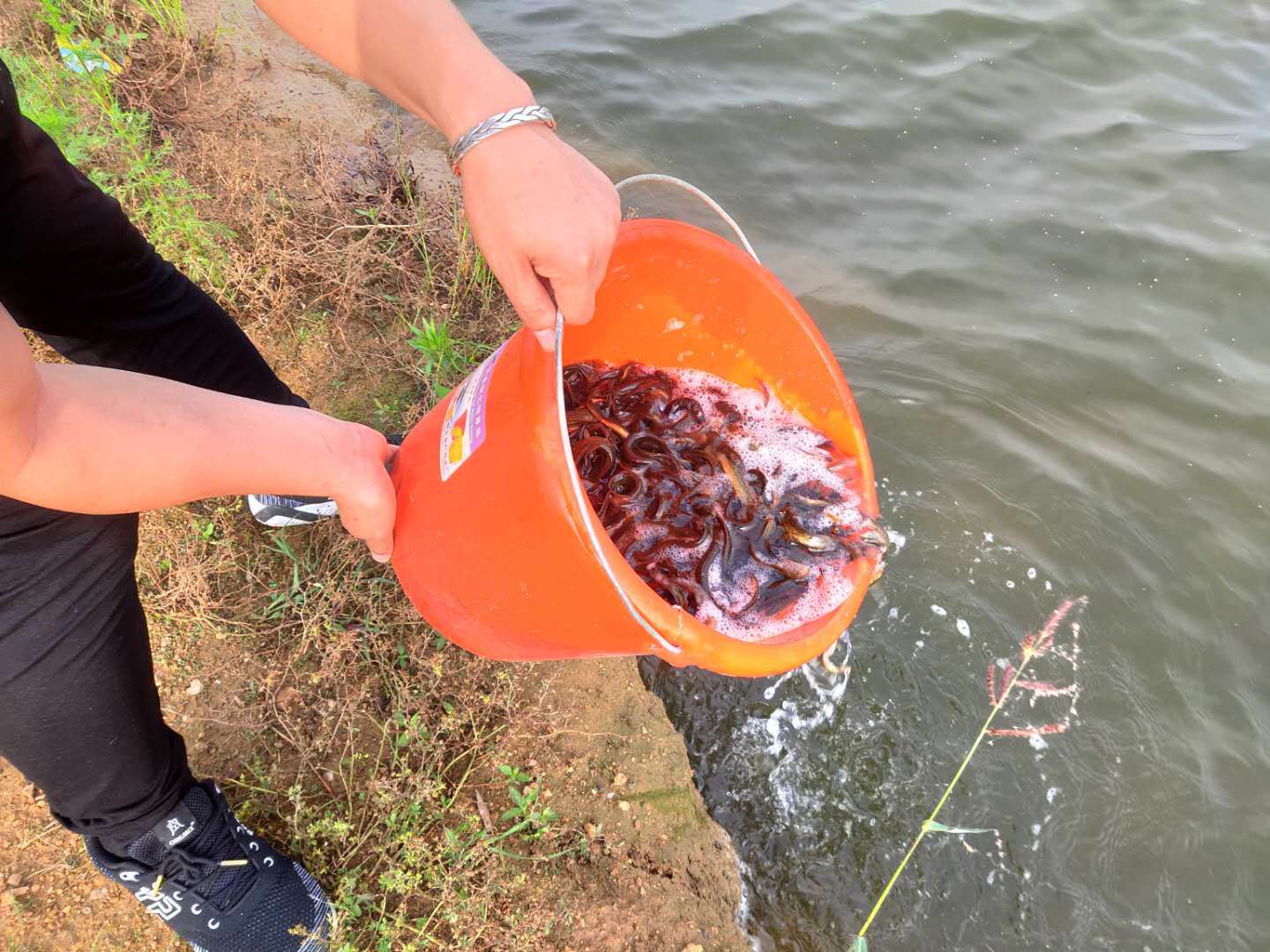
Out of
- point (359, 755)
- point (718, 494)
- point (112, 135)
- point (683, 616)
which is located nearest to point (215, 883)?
point (359, 755)

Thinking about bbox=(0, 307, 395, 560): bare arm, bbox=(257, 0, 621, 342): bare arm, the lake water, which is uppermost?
bbox=(257, 0, 621, 342): bare arm

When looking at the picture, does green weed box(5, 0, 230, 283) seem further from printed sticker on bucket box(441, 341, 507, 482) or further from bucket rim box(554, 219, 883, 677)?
bucket rim box(554, 219, 883, 677)

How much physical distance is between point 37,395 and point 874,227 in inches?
165

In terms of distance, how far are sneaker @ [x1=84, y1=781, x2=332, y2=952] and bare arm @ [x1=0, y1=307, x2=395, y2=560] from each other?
2.95ft

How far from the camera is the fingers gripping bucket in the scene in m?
1.40

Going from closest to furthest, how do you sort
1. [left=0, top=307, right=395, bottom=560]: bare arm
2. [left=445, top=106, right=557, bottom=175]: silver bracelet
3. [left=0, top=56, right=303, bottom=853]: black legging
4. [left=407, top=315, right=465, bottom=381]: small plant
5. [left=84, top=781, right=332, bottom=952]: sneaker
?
[left=0, top=307, right=395, bottom=560]: bare arm → [left=445, top=106, right=557, bottom=175]: silver bracelet → [left=0, top=56, right=303, bottom=853]: black legging → [left=84, top=781, right=332, bottom=952]: sneaker → [left=407, top=315, right=465, bottom=381]: small plant

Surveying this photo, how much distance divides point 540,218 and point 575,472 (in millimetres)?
427

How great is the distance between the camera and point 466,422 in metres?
1.70

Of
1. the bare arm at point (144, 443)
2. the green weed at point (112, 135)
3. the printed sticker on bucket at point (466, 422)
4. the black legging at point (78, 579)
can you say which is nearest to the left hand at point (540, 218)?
the printed sticker on bucket at point (466, 422)

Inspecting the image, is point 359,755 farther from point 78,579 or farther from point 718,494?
point 718,494

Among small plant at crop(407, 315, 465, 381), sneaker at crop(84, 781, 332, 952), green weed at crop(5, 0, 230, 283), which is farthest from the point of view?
green weed at crop(5, 0, 230, 283)

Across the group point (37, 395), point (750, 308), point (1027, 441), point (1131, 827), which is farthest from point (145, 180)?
point (1131, 827)

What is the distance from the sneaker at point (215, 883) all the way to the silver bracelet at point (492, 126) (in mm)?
1663

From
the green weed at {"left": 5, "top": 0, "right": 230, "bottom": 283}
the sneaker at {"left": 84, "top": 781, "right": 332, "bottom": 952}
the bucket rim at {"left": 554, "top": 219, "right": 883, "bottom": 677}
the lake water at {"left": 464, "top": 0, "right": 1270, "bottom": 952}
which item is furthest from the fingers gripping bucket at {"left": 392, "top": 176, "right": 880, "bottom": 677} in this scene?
the green weed at {"left": 5, "top": 0, "right": 230, "bottom": 283}
